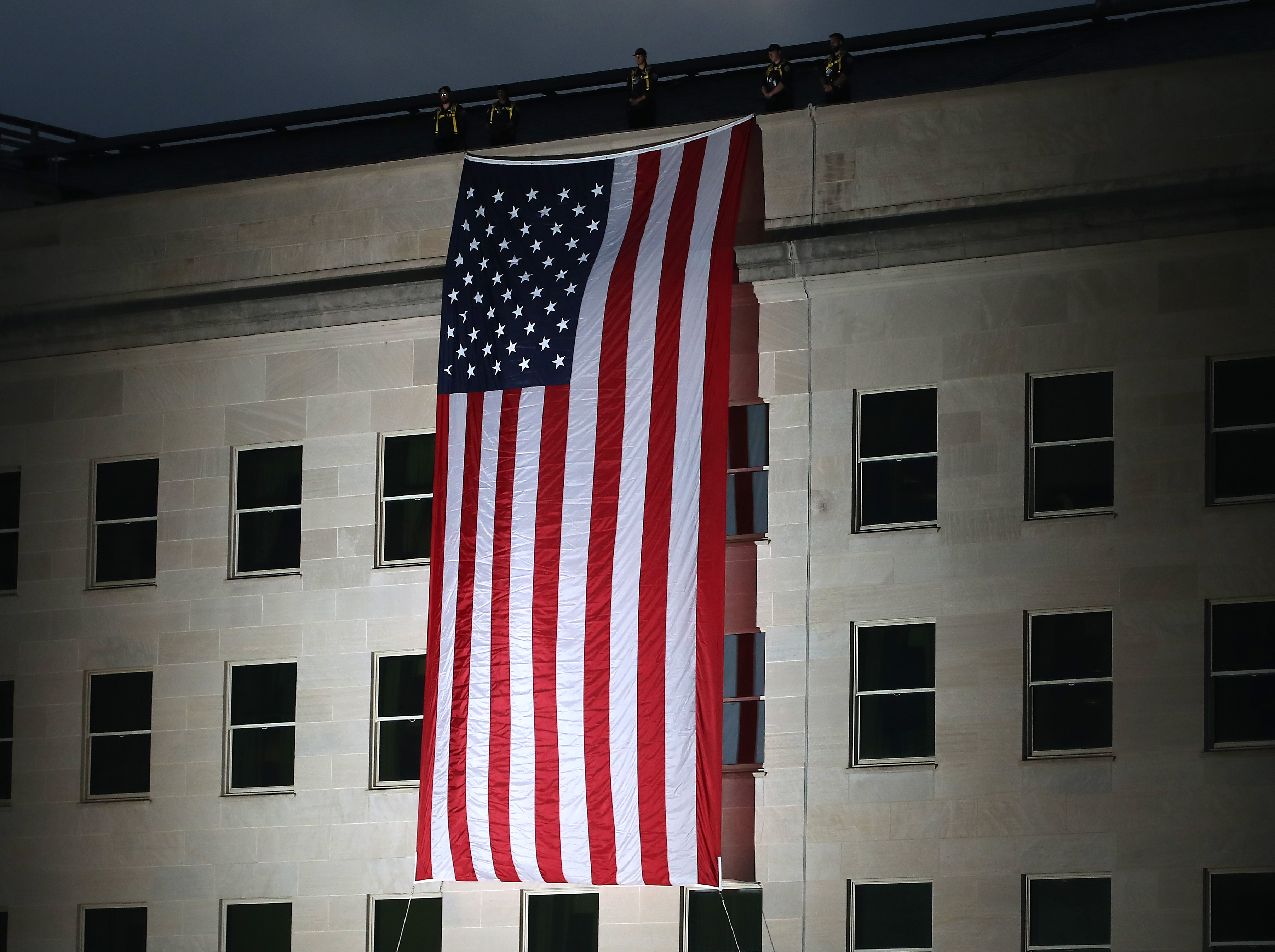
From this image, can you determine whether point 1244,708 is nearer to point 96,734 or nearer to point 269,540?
point 269,540

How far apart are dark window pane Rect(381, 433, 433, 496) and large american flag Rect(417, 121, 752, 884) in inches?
66.7

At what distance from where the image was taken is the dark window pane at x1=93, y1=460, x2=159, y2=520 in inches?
1591

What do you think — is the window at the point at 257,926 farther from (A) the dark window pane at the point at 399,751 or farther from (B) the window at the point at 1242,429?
(B) the window at the point at 1242,429

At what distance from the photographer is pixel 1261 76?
33969 mm

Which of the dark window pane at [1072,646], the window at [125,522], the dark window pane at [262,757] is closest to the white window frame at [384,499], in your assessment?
the dark window pane at [262,757]

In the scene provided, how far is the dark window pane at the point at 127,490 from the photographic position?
133 feet

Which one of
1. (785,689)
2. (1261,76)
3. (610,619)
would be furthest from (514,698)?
(1261,76)

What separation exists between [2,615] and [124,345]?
5.54 m

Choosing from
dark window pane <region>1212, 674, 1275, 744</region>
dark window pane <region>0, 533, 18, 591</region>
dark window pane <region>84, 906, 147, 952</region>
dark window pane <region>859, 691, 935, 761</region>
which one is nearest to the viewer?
dark window pane <region>1212, 674, 1275, 744</region>

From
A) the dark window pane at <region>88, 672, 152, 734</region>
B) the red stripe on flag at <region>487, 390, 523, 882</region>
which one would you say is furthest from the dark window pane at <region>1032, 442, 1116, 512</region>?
the dark window pane at <region>88, 672, 152, 734</region>

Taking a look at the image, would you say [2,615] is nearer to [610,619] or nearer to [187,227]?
[187,227]

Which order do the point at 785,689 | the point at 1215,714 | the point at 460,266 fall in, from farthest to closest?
the point at 460,266, the point at 785,689, the point at 1215,714

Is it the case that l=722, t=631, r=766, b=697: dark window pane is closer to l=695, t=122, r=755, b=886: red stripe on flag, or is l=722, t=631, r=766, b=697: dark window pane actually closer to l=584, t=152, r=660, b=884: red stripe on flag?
l=695, t=122, r=755, b=886: red stripe on flag

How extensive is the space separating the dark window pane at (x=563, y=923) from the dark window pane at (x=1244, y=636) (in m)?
10.8
